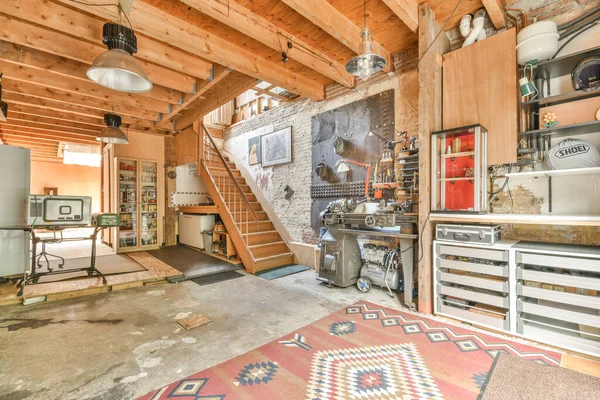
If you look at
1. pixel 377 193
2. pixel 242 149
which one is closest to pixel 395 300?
pixel 377 193

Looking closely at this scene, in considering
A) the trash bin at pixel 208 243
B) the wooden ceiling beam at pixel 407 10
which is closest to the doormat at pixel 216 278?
the trash bin at pixel 208 243

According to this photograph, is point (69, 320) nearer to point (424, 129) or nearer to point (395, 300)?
point (395, 300)

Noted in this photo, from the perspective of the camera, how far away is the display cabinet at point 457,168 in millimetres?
2924

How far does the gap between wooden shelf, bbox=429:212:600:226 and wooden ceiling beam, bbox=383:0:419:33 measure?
7.42 ft

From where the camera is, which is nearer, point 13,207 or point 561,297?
point 561,297

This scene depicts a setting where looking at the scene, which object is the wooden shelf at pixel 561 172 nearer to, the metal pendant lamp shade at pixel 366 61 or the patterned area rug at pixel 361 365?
the patterned area rug at pixel 361 365

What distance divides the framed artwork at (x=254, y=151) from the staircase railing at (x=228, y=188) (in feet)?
2.12

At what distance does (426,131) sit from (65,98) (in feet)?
20.9

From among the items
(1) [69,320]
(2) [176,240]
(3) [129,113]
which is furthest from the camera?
(2) [176,240]

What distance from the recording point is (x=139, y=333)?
2.65 metres

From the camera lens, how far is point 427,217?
3010 mm

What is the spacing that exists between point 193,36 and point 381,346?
158 inches

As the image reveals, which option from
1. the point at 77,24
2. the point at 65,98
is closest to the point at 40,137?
the point at 65,98

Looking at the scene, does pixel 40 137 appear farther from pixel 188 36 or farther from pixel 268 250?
A: pixel 268 250
